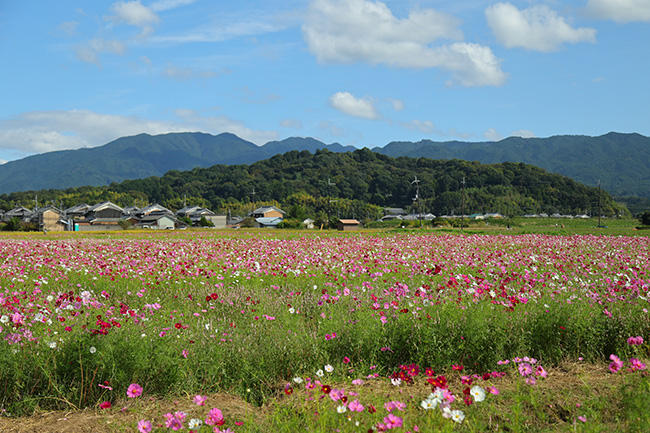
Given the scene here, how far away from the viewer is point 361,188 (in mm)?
139000

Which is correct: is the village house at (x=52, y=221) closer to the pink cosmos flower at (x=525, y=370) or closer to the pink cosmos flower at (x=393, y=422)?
the pink cosmos flower at (x=525, y=370)

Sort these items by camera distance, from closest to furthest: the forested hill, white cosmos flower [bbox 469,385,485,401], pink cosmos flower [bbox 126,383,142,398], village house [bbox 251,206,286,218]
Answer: white cosmos flower [bbox 469,385,485,401], pink cosmos flower [bbox 126,383,142,398], village house [bbox 251,206,286,218], the forested hill

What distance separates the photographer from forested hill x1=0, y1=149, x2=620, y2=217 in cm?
11562

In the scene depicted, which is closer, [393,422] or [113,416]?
[393,422]

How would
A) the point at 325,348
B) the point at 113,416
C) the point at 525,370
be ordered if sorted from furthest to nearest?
the point at 325,348, the point at 113,416, the point at 525,370

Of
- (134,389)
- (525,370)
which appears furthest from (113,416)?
(525,370)

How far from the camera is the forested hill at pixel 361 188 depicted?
11562 centimetres

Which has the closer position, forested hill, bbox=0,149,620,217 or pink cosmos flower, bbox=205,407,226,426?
pink cosmos flower, bbox=205,407,226,426

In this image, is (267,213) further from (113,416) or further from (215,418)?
(215,418)

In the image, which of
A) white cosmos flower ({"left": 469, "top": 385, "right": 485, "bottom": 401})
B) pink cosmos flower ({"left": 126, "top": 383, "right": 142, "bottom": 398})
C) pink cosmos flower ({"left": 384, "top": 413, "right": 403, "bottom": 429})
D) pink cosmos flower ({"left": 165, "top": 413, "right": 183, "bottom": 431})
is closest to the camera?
pink cosmos flower ({"left": 384, "top": 413, "right": 403, "bottom": 429})

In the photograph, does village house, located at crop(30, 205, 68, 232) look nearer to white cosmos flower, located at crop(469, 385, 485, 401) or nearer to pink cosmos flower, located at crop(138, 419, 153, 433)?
pink cosmos flower, located at crop(138, 419, 153, 433)

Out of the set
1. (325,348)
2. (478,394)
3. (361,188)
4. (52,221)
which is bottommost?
(52,221)

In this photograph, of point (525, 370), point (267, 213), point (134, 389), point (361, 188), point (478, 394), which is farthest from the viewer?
point (361, 188)

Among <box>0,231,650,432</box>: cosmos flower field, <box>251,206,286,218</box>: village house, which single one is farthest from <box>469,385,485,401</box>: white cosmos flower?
<box>251,206,286,218</box>: village house
